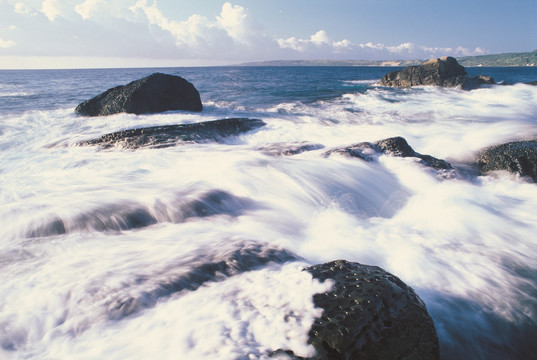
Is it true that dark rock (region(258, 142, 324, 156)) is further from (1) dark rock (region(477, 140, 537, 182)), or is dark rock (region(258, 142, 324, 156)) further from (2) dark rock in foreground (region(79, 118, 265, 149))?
(1) dark rock (region(477, 140, 537, 182))

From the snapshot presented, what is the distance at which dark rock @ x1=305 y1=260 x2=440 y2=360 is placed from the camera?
6.48ft

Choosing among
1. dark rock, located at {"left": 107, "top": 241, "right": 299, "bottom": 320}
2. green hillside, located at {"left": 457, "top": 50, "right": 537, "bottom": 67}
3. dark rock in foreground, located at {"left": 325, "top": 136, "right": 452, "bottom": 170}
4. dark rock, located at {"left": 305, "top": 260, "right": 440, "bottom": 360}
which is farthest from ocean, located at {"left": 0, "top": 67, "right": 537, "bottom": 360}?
green hillside, located at {"left": 457, "top": 50, "right": 537, "bottom": 67}

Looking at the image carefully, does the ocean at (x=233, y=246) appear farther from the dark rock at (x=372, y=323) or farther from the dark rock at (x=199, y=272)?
the dark rock at (x=372, y=323)

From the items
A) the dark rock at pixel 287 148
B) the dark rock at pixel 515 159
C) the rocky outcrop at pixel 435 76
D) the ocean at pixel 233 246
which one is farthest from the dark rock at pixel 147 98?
the rocky outcrop at pixel 435 76

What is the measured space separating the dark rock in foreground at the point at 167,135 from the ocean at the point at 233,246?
1.30ft

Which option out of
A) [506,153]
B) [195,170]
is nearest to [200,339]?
[195,170]

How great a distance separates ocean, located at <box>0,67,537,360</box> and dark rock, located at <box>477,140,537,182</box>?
230mm

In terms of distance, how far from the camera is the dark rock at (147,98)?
11.9 m

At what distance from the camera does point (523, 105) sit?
16.5m

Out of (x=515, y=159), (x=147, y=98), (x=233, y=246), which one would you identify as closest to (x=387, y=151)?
(x=515, y=159)

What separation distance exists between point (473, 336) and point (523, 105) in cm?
1902

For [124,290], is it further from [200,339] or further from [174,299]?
[200,339]

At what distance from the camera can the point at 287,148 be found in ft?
24.1

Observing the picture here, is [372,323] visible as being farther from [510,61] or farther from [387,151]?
[510,61]
